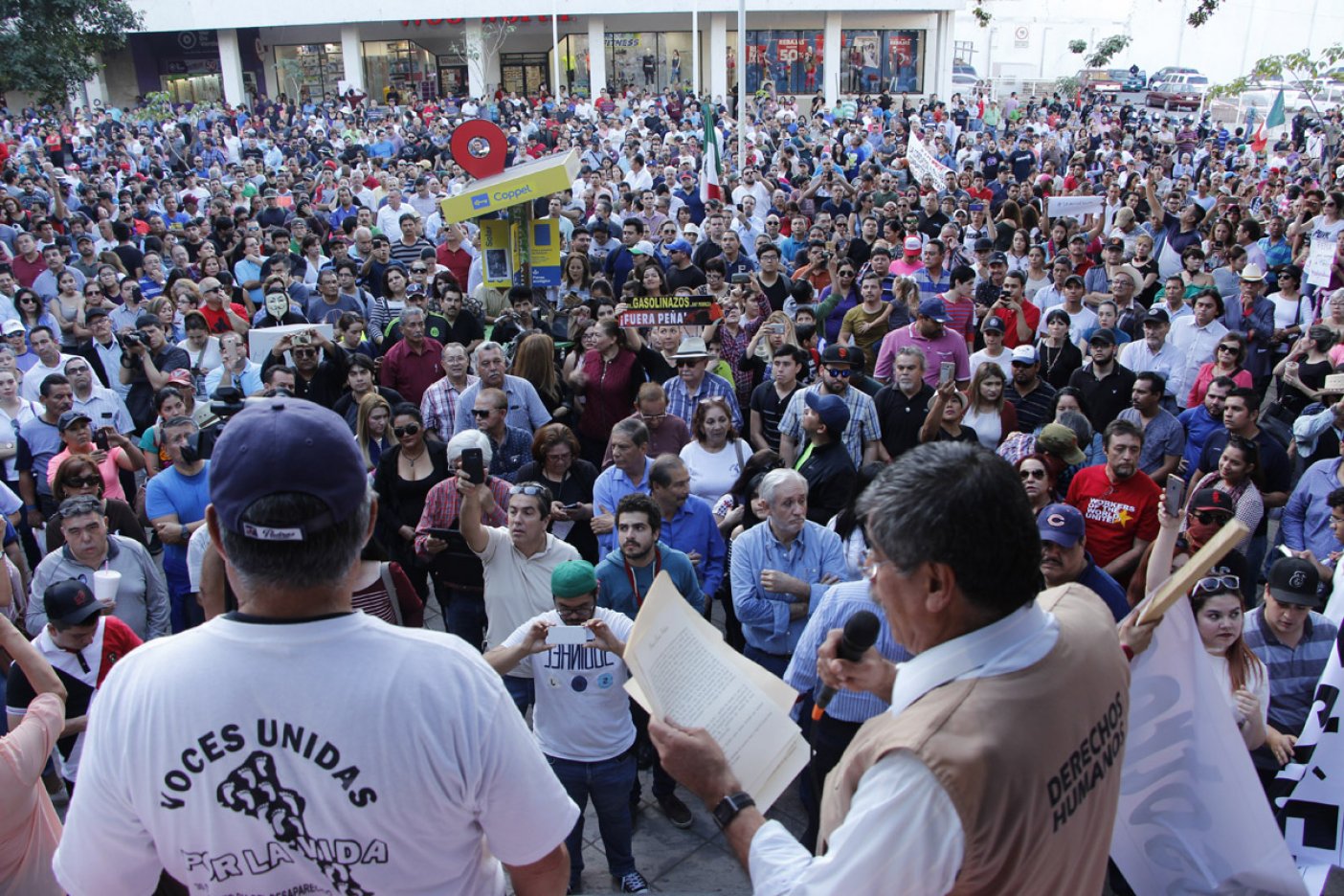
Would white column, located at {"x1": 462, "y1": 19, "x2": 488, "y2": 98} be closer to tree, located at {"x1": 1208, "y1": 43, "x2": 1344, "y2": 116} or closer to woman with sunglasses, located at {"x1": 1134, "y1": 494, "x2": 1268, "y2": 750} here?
tree, located at {"x1": 1208, "y1": 43, "x2": 1344, "y2": 116}

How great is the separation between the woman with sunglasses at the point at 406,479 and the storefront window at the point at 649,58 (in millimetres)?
40535

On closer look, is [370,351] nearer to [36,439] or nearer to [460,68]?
[36,439]

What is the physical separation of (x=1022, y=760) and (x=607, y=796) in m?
3.12

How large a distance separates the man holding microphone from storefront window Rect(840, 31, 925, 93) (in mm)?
45500

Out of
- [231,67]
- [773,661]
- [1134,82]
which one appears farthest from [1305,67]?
[231,67]

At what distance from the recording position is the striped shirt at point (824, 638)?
4141 millimetres

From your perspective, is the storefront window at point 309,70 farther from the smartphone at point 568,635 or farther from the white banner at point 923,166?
the smartphone at point 568,635

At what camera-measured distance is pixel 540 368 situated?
791cm

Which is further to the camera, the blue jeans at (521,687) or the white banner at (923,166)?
the white banner at (923,166)

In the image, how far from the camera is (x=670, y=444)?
273 inches

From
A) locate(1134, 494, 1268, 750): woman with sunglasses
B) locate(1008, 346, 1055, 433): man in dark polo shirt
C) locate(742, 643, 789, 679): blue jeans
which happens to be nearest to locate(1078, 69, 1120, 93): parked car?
locate(1008, 346, 1055, 433): man in dark polo shirt

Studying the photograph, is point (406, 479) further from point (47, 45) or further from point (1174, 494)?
point (47, 45)

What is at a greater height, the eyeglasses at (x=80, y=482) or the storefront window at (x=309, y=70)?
the storefront window at (x=309, y=70)

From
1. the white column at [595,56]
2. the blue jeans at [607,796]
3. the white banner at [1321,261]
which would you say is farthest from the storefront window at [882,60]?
the blue jeans at [607,796]
